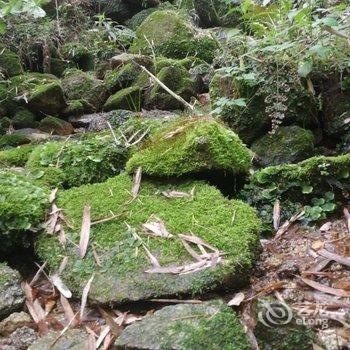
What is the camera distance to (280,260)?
2.48 m

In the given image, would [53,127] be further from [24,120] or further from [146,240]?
[146,240]

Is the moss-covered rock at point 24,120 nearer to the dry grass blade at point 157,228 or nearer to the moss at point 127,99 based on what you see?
the moss at point 127,99

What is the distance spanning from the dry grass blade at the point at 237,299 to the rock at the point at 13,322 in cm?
102

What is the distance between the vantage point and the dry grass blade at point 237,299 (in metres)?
2.09

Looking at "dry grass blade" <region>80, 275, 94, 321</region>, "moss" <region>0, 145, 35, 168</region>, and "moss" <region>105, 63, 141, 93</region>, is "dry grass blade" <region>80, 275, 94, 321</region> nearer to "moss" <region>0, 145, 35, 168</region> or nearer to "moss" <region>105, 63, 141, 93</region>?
"moss" <region>0, 145, 35, 168</region>

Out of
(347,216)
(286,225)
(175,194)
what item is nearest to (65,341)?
(175,194)

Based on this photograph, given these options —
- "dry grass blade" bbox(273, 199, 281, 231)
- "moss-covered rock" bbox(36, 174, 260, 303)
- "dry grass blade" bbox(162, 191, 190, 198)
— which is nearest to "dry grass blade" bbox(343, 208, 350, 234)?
"dry grass blade" bbox(273, 199, 281, 231)

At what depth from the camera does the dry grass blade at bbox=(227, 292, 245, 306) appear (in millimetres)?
2094

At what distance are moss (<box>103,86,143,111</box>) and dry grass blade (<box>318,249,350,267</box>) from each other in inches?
131

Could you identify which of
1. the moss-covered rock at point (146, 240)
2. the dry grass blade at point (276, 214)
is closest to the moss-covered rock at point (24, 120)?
the moss-covered rock at point (146, 240)

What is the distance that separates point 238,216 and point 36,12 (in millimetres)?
2054

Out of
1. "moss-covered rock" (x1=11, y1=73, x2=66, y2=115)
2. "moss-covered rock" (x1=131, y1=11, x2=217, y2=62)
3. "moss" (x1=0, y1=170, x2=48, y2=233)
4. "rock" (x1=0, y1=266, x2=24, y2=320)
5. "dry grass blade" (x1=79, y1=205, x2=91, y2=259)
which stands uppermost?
"moss" (x1=0, y1=170, x2=48, y2=233)

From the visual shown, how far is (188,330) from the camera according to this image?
1.83m

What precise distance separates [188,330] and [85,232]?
1020 mm
